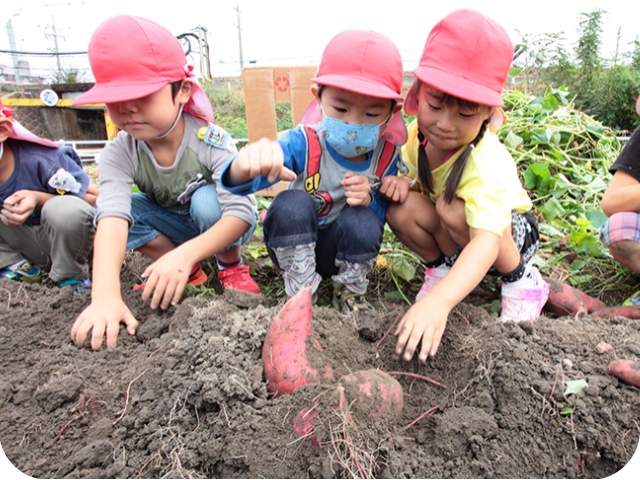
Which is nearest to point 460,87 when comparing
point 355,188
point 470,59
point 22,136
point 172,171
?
point 470,59

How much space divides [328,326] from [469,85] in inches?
39.8

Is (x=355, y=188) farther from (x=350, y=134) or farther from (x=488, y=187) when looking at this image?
(x=488, y=187)

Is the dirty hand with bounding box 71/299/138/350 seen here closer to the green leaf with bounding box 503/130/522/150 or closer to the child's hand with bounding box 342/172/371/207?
the child's hand with bounding box 342/172/371/207

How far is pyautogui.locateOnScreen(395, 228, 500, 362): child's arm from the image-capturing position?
1.32 meters

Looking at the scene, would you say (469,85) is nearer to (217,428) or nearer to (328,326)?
(328,326)

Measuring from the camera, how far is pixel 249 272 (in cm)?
245

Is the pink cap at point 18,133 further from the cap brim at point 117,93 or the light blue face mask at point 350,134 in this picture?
the light blue face mask at point 350,134

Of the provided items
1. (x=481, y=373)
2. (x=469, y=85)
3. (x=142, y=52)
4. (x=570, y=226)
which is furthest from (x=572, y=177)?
(x=142, y=52)

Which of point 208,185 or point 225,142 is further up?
point 225,142

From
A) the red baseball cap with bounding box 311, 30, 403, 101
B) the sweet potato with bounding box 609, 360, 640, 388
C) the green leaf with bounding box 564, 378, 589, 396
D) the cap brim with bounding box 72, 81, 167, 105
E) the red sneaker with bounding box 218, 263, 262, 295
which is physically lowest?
the red sneaker with bounding box 218, 263, 262, 295

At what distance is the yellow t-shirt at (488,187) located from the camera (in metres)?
1.54

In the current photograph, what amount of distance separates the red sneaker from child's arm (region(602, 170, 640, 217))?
6.26 feet

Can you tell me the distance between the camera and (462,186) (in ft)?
5.48

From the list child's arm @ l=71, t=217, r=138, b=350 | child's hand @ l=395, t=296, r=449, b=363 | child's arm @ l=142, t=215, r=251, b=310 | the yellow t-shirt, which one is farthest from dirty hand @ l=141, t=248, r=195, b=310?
the yellow t-shirt
